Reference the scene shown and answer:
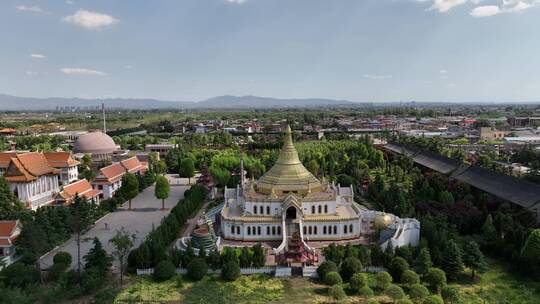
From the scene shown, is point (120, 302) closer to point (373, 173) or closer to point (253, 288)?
point (253, 288)

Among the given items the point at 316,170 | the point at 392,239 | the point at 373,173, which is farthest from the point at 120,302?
the point at 373,173

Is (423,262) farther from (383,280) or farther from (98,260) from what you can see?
(98,260)

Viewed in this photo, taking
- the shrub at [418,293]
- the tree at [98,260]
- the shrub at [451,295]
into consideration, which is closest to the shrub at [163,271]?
the tree at [98,260]

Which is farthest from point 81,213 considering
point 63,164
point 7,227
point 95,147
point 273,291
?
point 95,147

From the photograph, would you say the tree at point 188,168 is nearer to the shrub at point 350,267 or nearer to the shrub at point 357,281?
the shrub at point 350,267

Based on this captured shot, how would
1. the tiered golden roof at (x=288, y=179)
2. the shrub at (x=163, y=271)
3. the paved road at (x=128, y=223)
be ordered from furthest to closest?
the tiered golden roof at (x=288, y=179) < the paved road at (x=128, y=223) < the shrub at (x=163, y=271)

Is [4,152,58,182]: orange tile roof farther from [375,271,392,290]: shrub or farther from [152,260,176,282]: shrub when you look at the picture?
[375,271,392,290]: shrub
